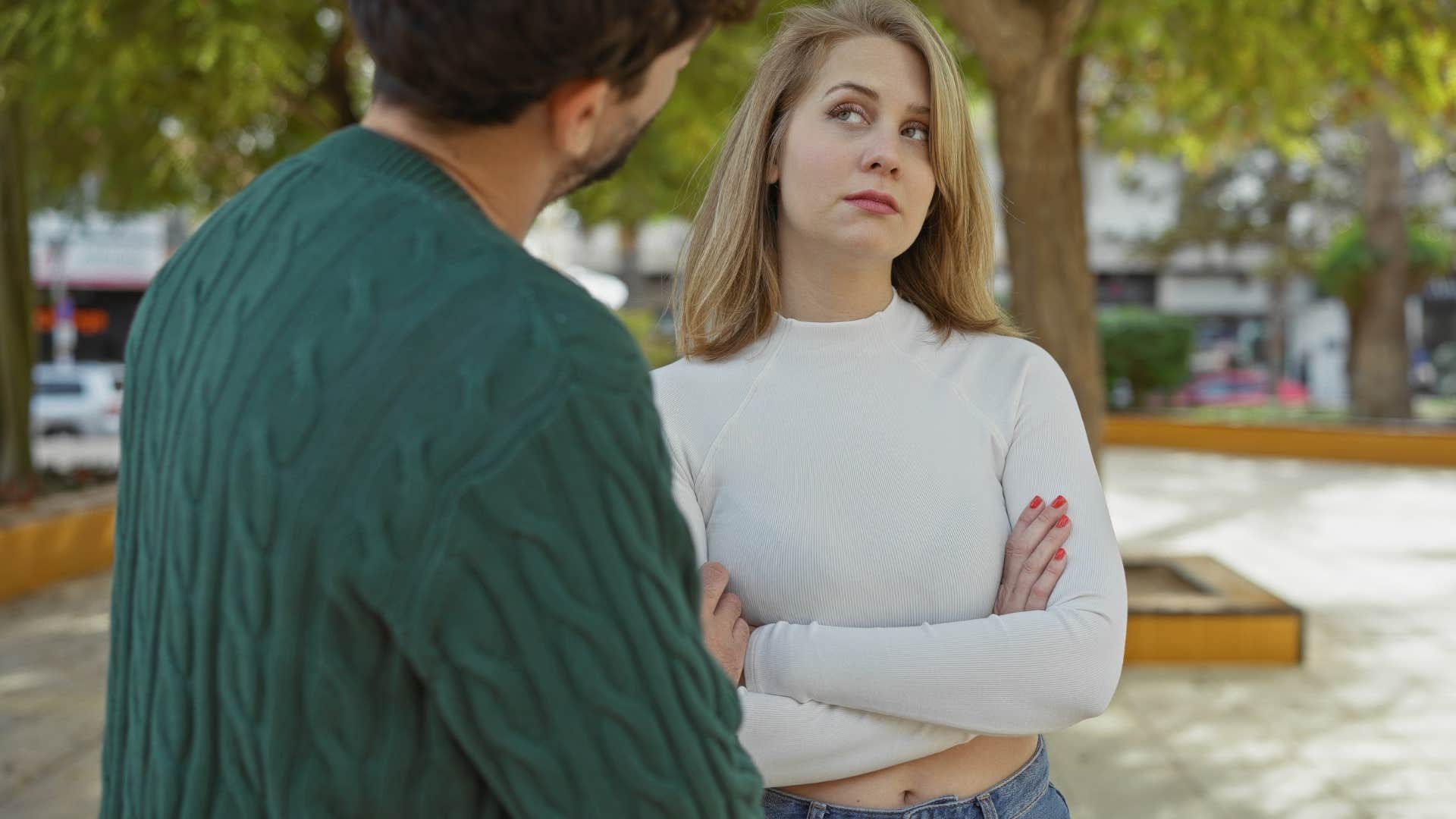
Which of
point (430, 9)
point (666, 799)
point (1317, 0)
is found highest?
point (1317, 0)

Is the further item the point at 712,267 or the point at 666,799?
the point at 712,267

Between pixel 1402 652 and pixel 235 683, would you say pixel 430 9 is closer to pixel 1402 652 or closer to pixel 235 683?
pixel 235 683

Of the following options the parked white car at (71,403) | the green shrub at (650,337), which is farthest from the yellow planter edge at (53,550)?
the parked white car at (71,403)

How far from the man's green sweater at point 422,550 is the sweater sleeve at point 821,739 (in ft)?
2.55

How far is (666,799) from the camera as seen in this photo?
86 centimetres

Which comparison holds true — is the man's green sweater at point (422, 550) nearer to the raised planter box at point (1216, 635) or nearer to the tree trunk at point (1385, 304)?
the raised planter box at point (1216, 635)

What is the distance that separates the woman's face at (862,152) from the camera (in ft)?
6.22

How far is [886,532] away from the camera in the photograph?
1771mm

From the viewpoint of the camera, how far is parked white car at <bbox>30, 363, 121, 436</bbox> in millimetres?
24234

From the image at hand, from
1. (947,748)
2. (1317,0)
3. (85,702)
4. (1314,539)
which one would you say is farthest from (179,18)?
(1314,539)

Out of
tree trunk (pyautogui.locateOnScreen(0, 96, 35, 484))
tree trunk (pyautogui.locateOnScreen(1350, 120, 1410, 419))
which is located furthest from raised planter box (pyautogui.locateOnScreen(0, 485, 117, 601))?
tree trunk (pyautogui.locateOnScreen(1350, 120, 1410, 419))

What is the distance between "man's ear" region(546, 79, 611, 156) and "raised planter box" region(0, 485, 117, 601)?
8162mm

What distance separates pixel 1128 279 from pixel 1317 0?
36773 mm

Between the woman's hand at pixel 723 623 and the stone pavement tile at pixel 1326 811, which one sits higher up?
the woman's hand at pixel 723 623
